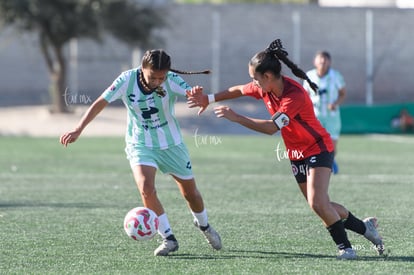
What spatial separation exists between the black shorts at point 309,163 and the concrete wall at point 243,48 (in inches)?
1119

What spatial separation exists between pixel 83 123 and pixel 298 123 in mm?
1720

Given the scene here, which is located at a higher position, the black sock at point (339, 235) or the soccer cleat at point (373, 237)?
the black sock at point (339, 235)

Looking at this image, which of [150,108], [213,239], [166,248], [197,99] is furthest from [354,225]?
[150,108]

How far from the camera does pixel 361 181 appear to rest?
13.8m

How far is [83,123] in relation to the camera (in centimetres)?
730

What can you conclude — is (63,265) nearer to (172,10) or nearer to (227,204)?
(227,204)

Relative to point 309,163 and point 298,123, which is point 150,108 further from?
point 309,163

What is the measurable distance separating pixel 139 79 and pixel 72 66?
29450 mm

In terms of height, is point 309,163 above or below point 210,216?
above

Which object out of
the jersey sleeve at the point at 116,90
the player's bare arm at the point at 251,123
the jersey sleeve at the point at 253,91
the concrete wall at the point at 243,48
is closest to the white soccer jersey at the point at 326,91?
the jersey sleeve at the point at 253,91

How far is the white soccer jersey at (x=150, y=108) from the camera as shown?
295 inches

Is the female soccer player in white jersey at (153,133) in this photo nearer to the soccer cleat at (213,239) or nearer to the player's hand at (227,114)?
the soccer cleat at (213,239)

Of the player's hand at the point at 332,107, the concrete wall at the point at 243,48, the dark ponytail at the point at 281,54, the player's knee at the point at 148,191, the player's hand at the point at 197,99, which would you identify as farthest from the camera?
the concrete wall at the point at 243,48

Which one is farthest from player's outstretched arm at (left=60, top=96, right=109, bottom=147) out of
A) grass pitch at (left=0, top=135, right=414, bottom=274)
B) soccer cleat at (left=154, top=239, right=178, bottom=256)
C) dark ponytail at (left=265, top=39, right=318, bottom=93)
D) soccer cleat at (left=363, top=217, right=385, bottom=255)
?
soccer cleat at (left=363, top=217, right=385, bottom=255)
